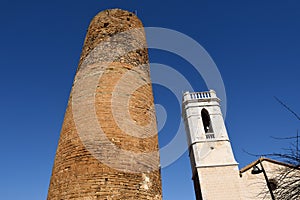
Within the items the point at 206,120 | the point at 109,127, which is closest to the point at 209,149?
the point at 206,120

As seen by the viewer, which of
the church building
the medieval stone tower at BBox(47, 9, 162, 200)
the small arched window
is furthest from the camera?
the small arched window

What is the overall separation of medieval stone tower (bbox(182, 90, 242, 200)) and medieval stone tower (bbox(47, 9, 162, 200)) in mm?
14704

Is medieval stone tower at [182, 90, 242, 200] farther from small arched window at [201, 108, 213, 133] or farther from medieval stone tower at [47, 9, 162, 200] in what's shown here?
medieval stone tower at [47, 9, 162, 200]

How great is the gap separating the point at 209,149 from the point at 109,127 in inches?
656

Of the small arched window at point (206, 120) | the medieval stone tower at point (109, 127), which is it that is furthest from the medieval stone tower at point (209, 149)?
the medieval stone tower at point (109, 127)

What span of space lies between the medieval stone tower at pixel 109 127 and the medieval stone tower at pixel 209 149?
14.7m

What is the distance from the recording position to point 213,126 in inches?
833

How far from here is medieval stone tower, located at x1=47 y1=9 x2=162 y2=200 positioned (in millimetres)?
4152

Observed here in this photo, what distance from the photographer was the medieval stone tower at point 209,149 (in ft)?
59.3

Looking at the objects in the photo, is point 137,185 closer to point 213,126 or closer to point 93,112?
point 93,112

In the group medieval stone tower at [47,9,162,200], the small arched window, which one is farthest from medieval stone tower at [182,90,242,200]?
medieval stone tower at [47,9,162,200]

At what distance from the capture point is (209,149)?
19.9 m

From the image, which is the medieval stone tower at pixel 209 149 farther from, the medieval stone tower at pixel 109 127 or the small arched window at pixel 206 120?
the medieval stone tower at pixel 109 127

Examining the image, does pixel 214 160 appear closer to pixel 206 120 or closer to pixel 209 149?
pixel 209 149
